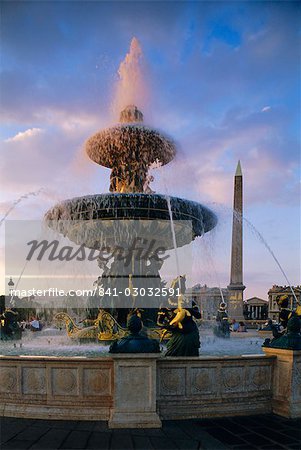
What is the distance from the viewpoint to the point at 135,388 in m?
6.63

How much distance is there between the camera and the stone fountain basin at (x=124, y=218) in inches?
520

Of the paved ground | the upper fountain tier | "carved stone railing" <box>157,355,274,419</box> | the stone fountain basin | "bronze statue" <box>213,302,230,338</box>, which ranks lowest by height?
"bronze statue" <box>213,302,230,338</box>

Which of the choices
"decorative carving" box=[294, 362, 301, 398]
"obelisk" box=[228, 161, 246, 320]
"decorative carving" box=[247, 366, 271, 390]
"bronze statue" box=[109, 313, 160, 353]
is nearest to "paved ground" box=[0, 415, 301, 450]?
"decorative carving" box=[294, 362, 301, 398]

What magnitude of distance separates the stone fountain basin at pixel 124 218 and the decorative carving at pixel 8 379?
273 inches

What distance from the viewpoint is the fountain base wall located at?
662 centimetres

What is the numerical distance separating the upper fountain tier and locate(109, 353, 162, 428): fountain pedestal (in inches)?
395

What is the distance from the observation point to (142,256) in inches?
579

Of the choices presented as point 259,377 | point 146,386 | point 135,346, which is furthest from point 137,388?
point 259,377

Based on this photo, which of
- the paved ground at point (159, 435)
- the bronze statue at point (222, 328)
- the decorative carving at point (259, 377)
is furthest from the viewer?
the bronze statue at point (222, 328)

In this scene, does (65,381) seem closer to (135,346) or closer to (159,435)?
(135,346)

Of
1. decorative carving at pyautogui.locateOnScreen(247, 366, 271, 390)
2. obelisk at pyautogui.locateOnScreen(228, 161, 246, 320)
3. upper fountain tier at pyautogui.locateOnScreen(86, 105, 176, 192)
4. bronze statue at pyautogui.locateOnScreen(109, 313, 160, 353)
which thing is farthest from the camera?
obelisk at pyautogui.locateOnScreen(228, 161, 246, 320)

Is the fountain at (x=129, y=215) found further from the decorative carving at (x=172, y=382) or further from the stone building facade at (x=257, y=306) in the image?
the stone building facade at (x=257, y=306)

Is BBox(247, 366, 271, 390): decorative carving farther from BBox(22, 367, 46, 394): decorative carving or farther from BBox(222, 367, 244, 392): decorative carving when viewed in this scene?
BBox(22, 367, 46, 394): decorative carving

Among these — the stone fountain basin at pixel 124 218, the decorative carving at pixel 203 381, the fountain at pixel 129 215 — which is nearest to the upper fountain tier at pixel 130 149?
the fountain at pixel 129 215
